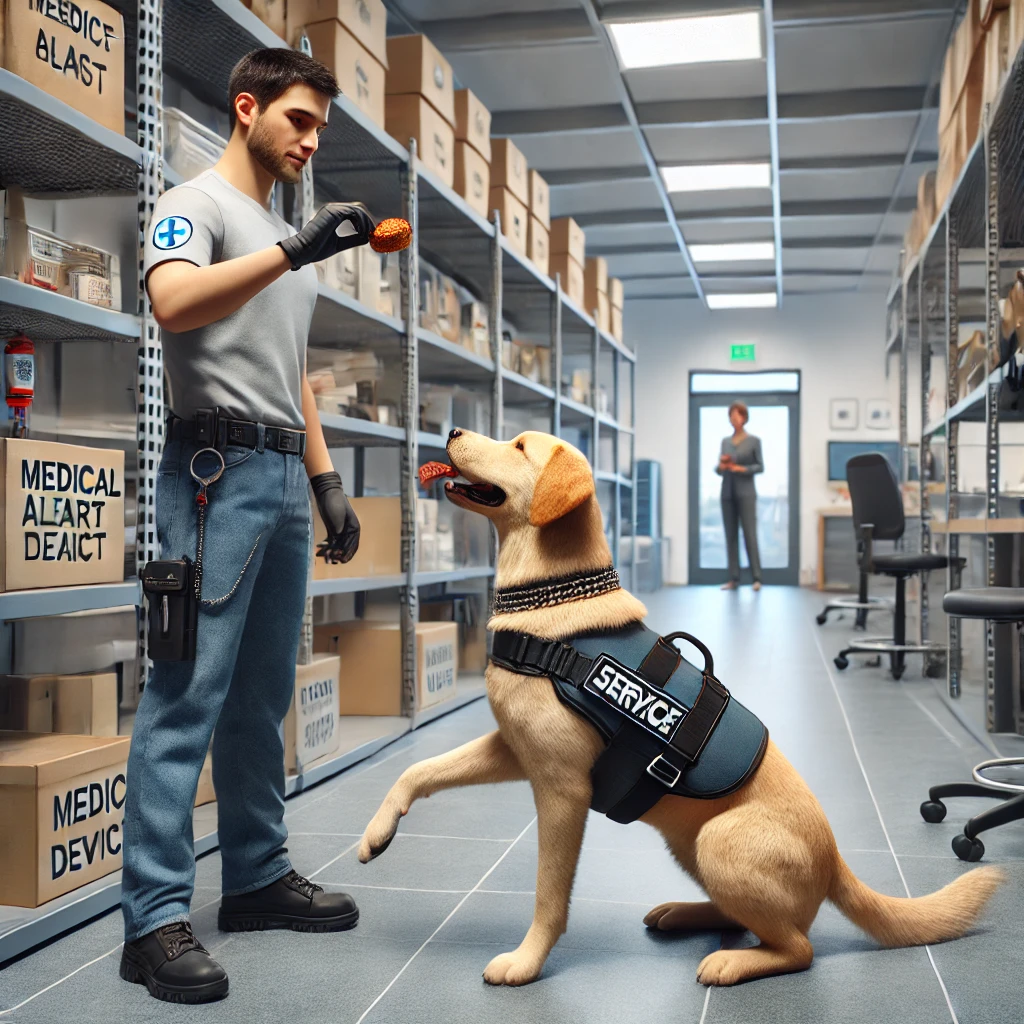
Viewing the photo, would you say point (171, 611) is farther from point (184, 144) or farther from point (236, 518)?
point (184, 144)

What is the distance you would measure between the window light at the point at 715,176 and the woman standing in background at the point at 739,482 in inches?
113

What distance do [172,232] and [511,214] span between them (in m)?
4.02

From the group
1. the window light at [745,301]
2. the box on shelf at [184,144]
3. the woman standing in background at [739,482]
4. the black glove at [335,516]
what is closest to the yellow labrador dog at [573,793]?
the black glove at [335,516]

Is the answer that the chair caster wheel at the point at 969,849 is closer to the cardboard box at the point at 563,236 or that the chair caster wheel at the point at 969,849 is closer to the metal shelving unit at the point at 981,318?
the metal shelving unit at the point at 981,318

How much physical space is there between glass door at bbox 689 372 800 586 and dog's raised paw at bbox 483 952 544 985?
37.7ft

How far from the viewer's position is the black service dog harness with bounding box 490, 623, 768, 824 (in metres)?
1.68

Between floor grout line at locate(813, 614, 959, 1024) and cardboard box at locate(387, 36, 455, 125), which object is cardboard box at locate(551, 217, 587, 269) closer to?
cardboard box at locate(387, 36, 455, 125)

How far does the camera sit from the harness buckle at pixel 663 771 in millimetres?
1683

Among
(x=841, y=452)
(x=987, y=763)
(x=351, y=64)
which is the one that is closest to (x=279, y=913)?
(x=987, y=763)

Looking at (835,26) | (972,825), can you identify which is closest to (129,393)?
(972,825)

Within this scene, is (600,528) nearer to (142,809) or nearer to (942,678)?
(142,809)

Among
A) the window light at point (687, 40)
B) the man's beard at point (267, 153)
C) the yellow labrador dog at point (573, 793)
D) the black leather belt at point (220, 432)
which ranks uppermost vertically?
the window light at point (687, 40)

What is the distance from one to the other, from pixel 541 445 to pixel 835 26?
5.02m

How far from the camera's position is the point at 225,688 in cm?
180
